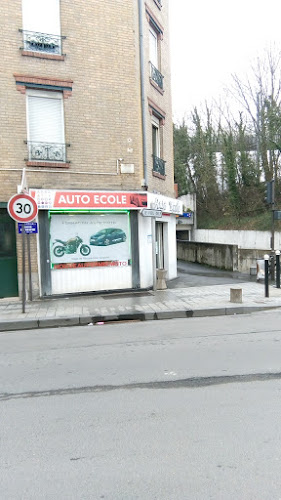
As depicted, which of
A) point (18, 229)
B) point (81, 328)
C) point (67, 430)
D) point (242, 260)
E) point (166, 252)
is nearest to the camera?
point (67, 430)

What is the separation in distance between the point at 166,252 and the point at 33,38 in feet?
26.9

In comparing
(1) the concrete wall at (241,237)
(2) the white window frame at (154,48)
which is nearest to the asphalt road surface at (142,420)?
(2) the white window frame at (154,48)

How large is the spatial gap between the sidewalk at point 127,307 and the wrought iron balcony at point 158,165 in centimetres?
450

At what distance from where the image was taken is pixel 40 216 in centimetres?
1043

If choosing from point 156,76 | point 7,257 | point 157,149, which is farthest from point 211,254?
point 7,257

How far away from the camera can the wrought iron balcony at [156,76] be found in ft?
41.5

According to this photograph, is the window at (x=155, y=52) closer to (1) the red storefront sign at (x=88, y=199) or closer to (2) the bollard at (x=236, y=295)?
(1) the red storefront sign at (x=88, y=199)

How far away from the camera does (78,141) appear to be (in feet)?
35.3

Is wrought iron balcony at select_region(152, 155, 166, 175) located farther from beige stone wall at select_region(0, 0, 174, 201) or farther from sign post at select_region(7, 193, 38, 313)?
sign post at select_region(7, 193, 38, 313)

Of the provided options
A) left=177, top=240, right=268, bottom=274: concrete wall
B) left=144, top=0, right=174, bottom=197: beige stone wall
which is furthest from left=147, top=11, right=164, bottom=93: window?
left=177, top=240, right=268, bottom=274: concrete wall

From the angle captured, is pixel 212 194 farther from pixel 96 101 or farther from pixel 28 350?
pixel 28 350

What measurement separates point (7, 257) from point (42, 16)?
7.05 m

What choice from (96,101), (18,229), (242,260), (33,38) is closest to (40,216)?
(18,229)

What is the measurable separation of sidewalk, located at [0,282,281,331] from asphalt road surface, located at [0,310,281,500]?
1.72 m
